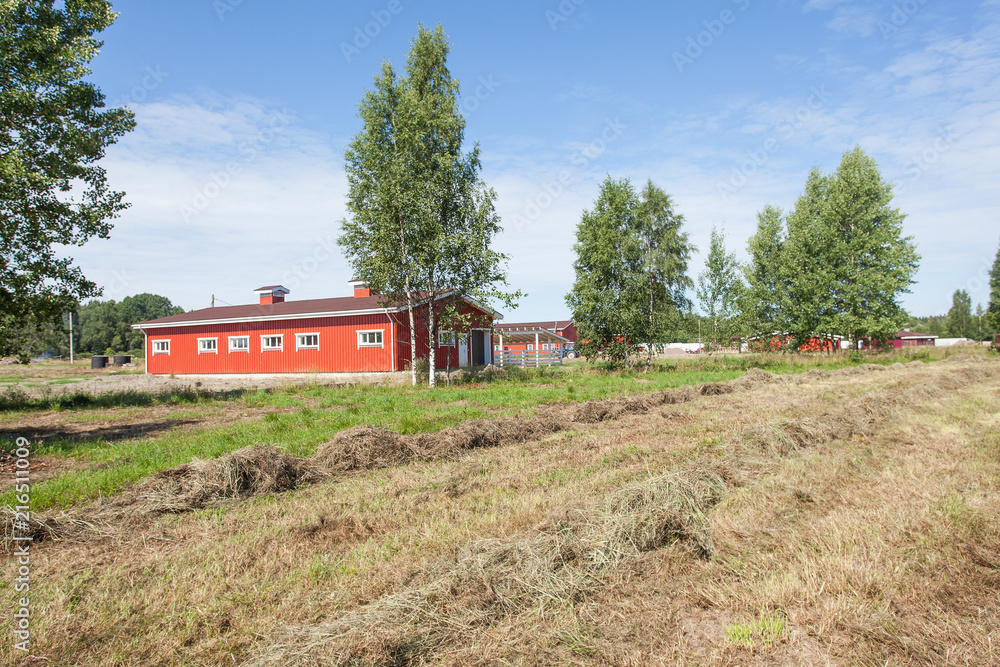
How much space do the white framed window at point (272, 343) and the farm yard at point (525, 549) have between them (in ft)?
64.6

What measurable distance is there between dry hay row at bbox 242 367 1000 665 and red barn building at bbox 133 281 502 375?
17378 millimetres

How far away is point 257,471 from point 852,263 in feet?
116

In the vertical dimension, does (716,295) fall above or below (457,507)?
above

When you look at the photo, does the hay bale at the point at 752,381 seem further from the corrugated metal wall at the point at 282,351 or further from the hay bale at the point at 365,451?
the corrugated metal wall at the point at 282,351

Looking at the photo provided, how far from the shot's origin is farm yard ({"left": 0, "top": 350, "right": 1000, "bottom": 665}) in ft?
9.28

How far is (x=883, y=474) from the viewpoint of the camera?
5.55 meters

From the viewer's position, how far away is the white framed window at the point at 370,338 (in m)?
25.3

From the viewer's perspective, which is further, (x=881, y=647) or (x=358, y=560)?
(x=358, y=560)

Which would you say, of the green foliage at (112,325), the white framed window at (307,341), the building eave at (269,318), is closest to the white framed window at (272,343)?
the building eave at (269,318)

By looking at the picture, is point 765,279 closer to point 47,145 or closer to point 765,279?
point 765,279

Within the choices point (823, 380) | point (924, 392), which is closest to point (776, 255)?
point (823, 380)

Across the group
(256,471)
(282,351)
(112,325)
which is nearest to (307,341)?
(282,351)

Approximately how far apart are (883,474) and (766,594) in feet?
11.4

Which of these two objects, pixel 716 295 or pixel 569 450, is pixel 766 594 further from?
pixel 716 295
